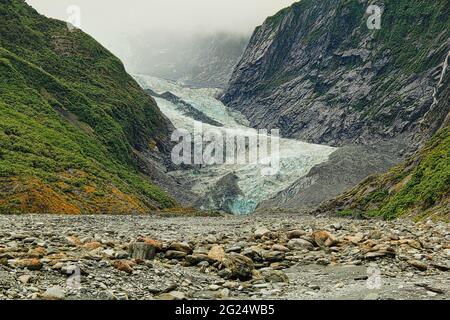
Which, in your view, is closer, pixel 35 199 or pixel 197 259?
pixel 197 259

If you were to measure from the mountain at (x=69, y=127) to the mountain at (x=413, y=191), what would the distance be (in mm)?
34859

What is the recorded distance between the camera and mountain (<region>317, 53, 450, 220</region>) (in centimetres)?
4925

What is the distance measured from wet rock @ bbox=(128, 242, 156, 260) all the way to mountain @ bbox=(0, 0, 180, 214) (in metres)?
39.4

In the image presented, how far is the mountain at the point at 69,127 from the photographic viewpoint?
6944cm

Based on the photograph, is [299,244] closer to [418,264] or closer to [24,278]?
[418,264]

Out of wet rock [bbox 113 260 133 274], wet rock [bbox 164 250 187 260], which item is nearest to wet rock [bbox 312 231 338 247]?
wet rock [bbox 164 250 187 260]

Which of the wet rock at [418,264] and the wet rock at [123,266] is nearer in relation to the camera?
the wet rock at [123,266]

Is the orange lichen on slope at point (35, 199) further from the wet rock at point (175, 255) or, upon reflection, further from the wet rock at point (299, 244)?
the wet rock at point (299, 244)

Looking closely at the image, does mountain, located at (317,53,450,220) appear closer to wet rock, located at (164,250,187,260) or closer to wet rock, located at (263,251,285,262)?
wet rock, located at (263,251,285,262)

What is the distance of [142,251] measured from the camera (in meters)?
20.6

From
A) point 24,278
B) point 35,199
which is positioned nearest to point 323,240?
point 24,278

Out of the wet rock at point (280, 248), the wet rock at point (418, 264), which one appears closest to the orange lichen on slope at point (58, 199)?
the wet rock at point (280, 248)

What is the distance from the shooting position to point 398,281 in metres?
17.2

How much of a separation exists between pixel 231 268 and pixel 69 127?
91.7 m
